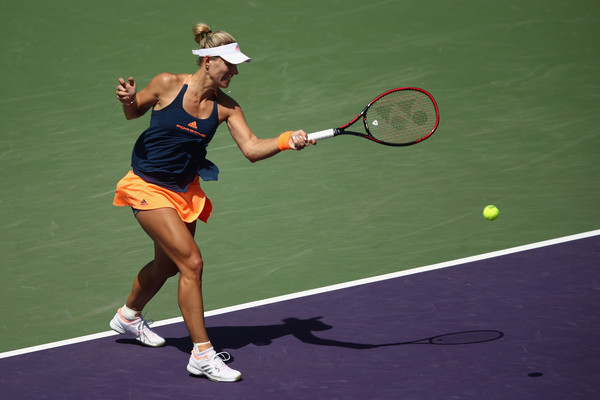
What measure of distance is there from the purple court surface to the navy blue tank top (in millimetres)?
1190

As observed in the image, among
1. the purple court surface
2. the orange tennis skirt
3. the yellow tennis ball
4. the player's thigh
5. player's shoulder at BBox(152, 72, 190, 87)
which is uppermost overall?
player's shoulder at BBox(152, 72, 190, 87)

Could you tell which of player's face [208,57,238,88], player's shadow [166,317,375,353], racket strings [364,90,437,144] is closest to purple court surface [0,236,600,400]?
player's shadow [166,317,375,353]

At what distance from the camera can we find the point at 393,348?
606 cm

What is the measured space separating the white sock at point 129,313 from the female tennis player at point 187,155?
36cm

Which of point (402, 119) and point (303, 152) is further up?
point (402, 119)

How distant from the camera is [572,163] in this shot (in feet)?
30.3

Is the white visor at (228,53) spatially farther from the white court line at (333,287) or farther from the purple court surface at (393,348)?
the white court line at (333,287)

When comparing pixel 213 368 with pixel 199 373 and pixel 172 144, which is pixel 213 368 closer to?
pixel 199 373

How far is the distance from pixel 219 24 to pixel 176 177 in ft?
21.1

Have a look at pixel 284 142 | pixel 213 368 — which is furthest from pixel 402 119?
pixel 213 368

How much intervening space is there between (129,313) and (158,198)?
944mm

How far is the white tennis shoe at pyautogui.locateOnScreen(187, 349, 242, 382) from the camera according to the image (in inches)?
226

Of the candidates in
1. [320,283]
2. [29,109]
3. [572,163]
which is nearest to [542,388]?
[320,283]

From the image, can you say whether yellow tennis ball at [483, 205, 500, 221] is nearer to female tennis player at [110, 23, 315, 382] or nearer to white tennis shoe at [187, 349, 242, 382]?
female tennis player at [110, 23, 315, 382]
